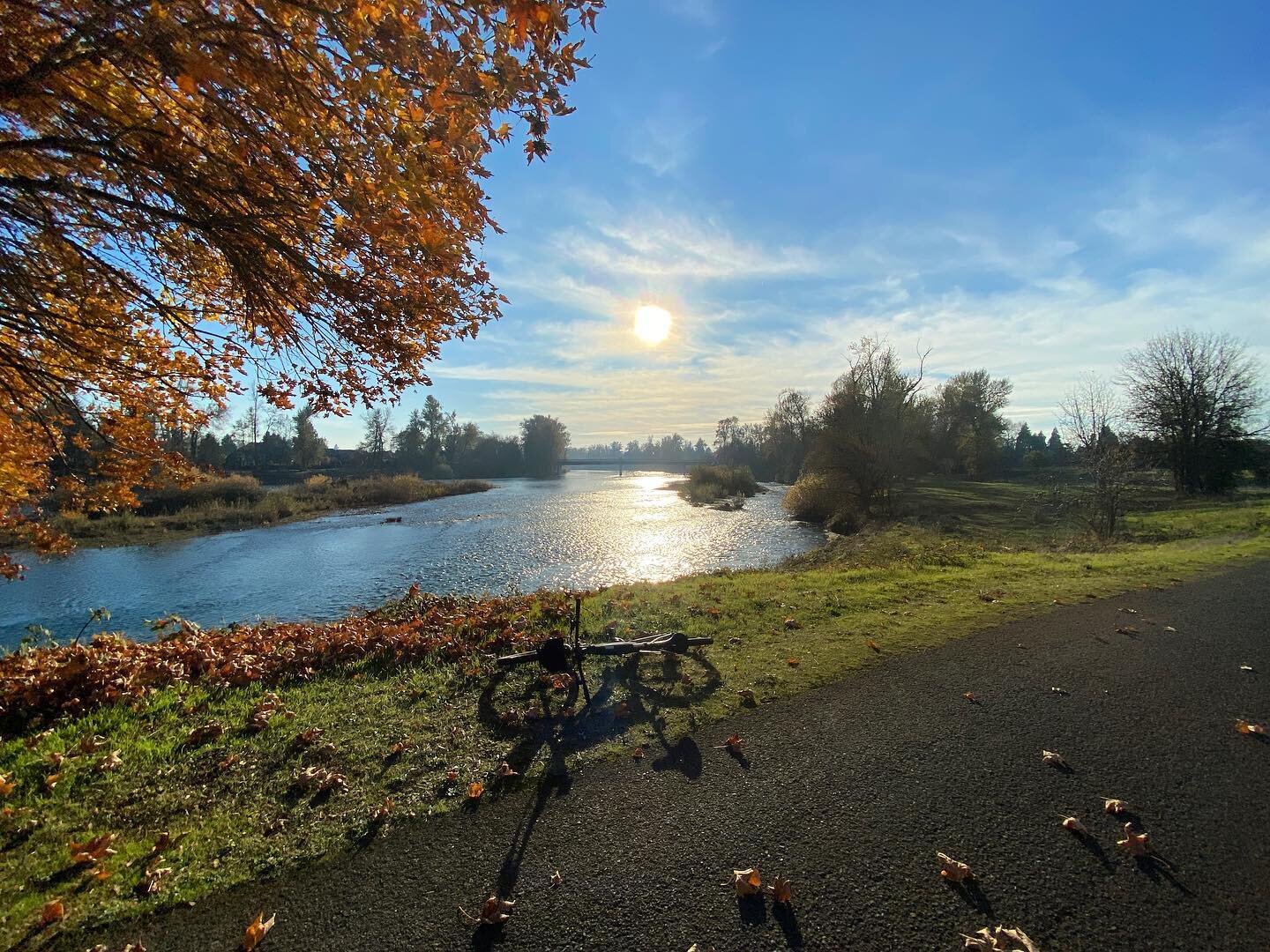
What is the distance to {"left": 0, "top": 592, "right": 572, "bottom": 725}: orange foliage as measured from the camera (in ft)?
18.0

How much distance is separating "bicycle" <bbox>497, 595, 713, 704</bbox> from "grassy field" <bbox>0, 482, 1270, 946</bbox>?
7.1 inches

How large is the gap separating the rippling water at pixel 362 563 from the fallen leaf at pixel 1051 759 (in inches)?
529

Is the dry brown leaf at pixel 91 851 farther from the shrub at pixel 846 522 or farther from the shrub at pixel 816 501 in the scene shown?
the shrub at pixel 816 501

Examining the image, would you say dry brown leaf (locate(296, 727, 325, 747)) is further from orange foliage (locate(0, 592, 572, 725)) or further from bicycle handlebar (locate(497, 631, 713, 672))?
bicycle handlebar (locate(497, 631, 713, 672))

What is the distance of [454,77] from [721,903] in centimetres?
518

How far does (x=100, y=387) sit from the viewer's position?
244 inches

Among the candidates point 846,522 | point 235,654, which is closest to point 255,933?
point 235,654

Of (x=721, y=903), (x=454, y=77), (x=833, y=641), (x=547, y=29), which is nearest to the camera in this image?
(x=721, y=903)

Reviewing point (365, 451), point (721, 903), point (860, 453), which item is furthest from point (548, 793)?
point (365, 451)

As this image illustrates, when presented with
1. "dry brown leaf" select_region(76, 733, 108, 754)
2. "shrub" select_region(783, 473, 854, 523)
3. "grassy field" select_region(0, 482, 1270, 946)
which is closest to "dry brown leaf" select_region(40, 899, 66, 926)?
"grassy field" select_region(0, 482, 1270, 946)

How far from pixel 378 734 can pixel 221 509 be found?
37.0 metres

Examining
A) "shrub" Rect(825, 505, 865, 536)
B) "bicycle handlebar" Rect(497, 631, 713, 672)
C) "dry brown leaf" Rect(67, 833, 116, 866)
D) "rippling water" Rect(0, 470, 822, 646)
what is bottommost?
"rippling water" Rect(0, 470, 822, 646)

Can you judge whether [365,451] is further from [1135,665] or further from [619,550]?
[1135,665]

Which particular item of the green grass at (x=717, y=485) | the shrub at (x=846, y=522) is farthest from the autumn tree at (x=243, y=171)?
the green grass at (x=717, y=485)
